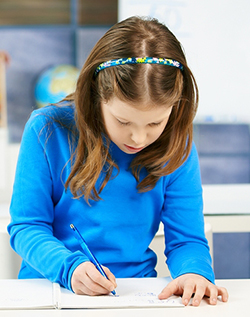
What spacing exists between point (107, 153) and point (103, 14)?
283 cm

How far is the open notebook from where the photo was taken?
774 mm

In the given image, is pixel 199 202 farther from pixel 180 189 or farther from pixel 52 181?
pixel 52 181

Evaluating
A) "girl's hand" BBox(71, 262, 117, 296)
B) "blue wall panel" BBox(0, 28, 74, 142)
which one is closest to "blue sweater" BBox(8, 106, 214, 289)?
"girl's hand" BBox(71, 262, 117, 296)

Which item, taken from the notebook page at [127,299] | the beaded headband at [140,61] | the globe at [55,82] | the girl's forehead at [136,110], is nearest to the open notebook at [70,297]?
the notebook page at [127,299]

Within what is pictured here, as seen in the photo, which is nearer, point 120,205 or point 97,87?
point 97,87

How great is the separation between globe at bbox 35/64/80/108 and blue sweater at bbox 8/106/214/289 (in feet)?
8.09

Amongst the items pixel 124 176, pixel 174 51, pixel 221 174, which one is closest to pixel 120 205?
pixel 124 176

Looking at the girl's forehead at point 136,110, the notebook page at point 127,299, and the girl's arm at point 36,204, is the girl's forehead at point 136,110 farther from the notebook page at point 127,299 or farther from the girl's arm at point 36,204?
the notebook page at point 127,299

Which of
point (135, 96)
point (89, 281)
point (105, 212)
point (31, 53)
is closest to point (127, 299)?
point (89, 281)

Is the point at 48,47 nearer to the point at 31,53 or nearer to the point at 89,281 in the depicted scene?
the point at 31,53

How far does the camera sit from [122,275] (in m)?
1.05

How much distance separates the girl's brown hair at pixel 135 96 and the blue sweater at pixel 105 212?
0.03 m

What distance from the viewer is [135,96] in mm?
Answer: 842

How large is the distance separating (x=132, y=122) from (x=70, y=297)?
1.09 ft
